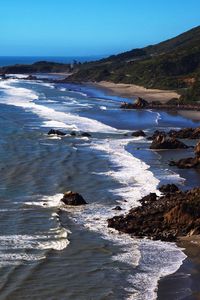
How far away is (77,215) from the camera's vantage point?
19.6m

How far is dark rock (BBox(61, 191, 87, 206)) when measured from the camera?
2070cm

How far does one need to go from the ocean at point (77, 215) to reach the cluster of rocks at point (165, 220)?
1.40 feet

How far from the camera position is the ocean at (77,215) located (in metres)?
14.1

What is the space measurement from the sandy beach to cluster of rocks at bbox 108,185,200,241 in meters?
49.7

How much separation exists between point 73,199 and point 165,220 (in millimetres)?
4033

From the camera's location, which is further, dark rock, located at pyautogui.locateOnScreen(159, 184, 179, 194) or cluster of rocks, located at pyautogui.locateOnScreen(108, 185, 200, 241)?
dark rock, located at pyautogui.locateOnScreen(159, 184, 179, 194)

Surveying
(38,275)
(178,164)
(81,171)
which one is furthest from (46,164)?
(38,275)

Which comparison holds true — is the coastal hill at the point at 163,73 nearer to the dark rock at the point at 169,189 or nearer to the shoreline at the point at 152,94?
the shoreline at the point at 152,94

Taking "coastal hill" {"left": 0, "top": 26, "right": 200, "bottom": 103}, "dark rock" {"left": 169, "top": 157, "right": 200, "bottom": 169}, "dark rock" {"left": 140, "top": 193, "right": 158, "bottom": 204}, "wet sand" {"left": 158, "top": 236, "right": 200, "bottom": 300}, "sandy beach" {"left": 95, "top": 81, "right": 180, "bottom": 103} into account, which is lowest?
"wet sand" {"left": 158, "top": 236, "right": 200, "bottom": 300}

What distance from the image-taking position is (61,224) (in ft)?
61.2

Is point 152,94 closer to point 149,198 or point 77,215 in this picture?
point 149,198

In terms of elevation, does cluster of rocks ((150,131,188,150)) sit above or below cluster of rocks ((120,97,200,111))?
below

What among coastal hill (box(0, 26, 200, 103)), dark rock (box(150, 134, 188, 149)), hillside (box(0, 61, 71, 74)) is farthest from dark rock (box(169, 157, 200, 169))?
hillside (box(0, 61, 71, 74))

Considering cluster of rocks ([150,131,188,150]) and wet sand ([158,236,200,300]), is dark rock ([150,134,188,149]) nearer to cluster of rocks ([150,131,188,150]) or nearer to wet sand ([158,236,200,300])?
cluster of rocks ([150,131,188,150])
